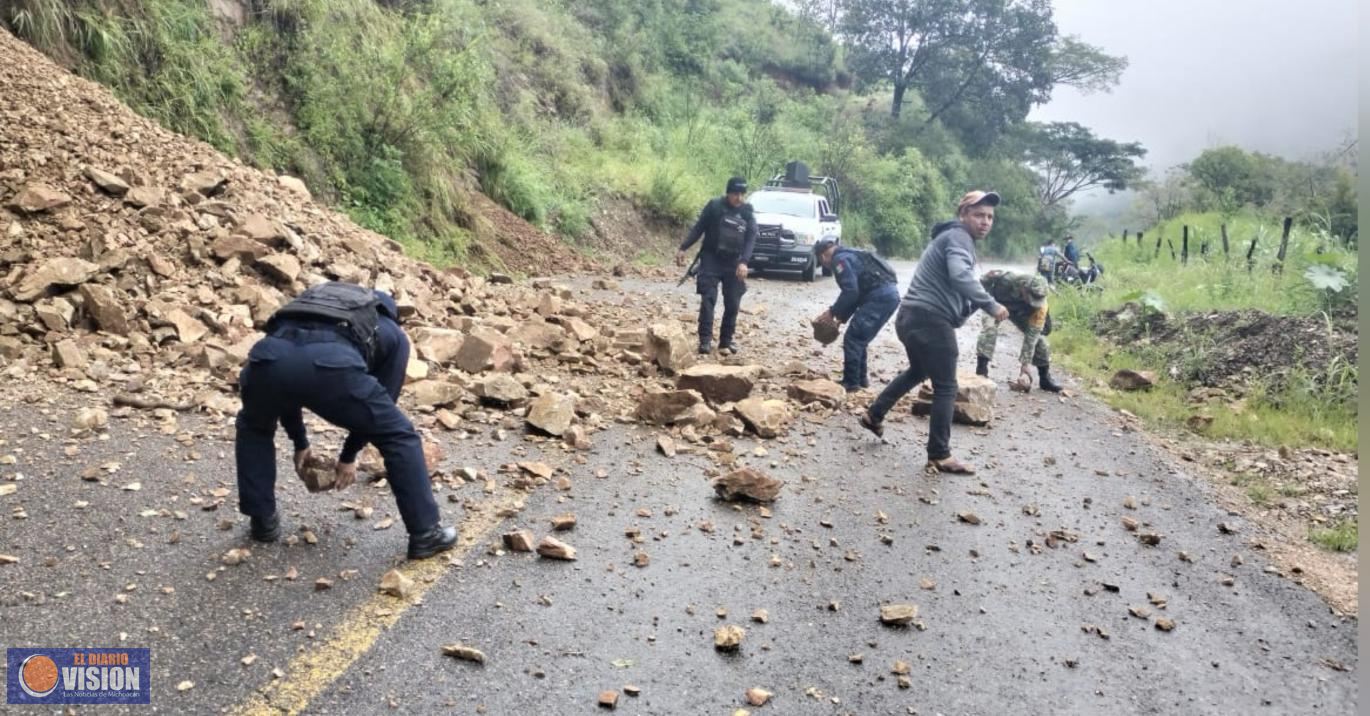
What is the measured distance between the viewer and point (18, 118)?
23.4ft

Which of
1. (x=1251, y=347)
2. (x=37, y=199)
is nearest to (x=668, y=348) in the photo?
(x=37, y=199)

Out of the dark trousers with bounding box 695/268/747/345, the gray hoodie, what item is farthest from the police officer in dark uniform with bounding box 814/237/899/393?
the gray hoodie

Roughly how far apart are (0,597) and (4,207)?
4400mm

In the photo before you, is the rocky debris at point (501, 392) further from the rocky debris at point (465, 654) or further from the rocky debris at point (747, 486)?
the rocky debris at point (465, 654)

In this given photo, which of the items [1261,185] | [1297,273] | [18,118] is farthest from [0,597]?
[1261,185]

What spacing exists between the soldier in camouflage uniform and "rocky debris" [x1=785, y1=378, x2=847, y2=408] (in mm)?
1916

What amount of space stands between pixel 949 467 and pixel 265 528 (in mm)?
4122

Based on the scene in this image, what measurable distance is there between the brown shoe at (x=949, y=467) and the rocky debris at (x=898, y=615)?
7.58 feet

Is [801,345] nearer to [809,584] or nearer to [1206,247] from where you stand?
[809,584]

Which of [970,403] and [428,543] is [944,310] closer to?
[970,403]

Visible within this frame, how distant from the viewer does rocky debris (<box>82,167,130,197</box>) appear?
6910 mm

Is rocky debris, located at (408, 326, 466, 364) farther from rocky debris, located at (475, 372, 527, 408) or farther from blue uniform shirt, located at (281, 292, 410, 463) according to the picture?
blue uniform shirt, located at (281, 292, 410, 463)

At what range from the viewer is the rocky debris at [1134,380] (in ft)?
30.5

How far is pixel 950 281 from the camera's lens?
5980 mm
